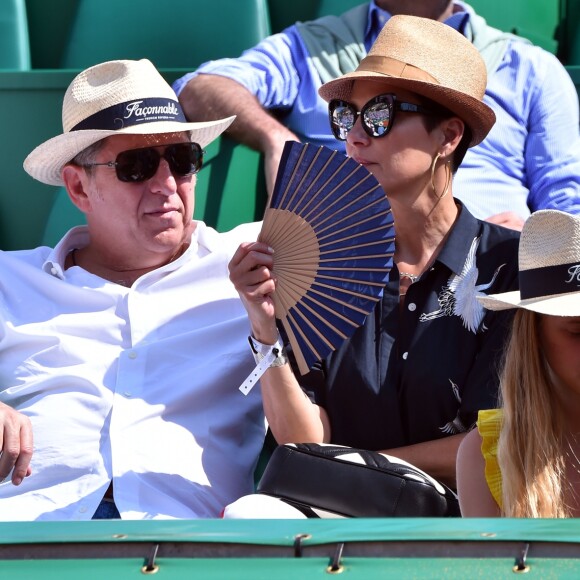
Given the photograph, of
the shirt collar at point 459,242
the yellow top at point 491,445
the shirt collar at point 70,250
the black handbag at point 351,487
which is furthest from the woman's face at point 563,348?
the shirt collar at point 70,250

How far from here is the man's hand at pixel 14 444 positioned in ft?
8.45

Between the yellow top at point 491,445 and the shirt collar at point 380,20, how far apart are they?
207cm

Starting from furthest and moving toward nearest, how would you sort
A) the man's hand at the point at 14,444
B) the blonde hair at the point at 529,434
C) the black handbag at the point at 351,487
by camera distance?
the man's hand at the point at 14,444
the black handbag at the point at 351,487
the blonde hair at the point at 529,434

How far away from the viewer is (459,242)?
2.84m

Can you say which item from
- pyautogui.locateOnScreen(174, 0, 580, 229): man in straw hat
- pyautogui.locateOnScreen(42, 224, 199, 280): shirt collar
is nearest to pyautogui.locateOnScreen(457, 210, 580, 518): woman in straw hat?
pyautogui.locateOnScreen(42, 224, 199, 280): shirt collar

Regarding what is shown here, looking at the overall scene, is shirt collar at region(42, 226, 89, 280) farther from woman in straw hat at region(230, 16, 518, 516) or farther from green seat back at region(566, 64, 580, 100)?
green seat back at region(566, 64, 580, 100)

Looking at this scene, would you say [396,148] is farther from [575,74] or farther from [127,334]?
[575,74]

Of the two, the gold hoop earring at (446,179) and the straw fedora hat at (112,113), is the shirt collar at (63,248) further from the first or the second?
the gold hoop earring at (446,179)

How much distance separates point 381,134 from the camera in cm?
288

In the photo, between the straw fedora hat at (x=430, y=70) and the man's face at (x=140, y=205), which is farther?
the man's face at (x=140, y=205)

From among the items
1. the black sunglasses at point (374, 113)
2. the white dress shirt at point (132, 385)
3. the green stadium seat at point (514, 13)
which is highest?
the black sunglasses at point (374, 113)

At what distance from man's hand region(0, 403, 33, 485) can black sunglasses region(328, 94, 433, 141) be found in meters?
1.01

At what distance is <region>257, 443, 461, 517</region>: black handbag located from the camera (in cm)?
227

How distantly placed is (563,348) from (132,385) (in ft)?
4.01
